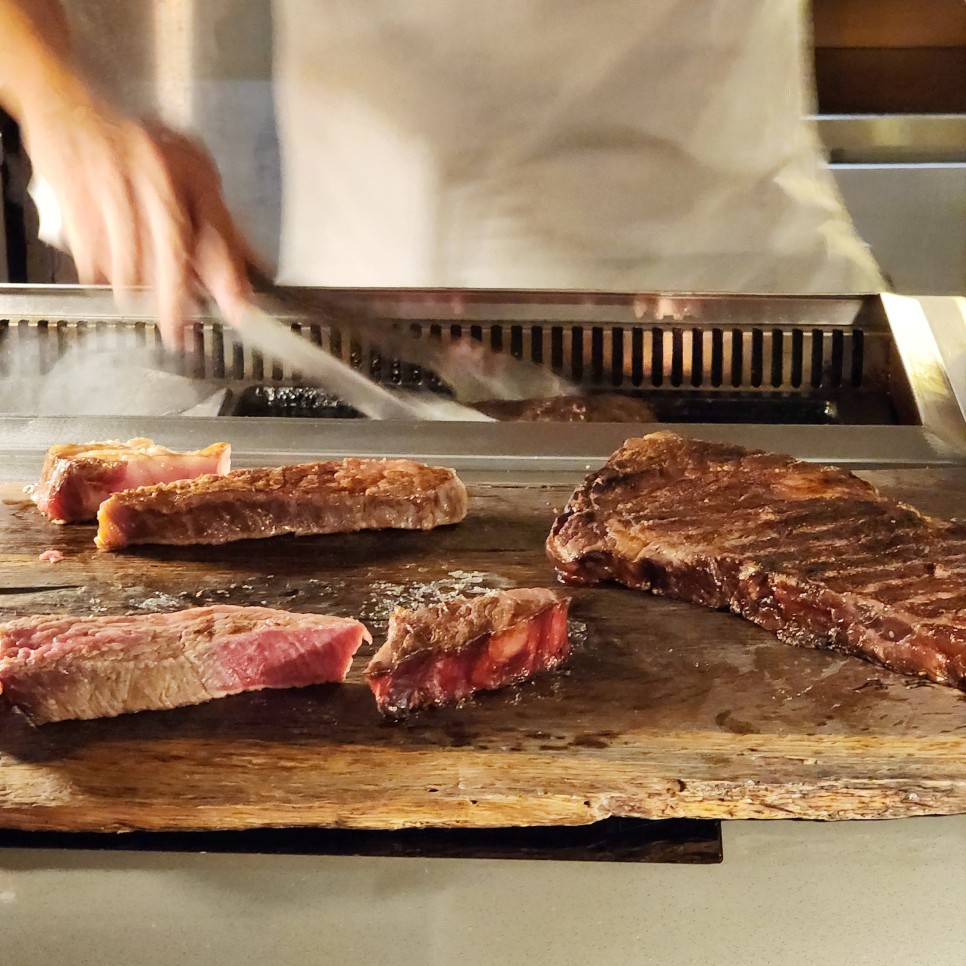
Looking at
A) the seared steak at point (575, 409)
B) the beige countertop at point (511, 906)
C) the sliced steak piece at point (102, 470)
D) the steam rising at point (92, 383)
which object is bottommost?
the beige countertop at point (511, 906)

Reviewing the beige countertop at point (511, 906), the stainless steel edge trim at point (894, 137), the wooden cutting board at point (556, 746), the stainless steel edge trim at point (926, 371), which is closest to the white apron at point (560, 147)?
the stainless steel edge trim at point (894, 137)

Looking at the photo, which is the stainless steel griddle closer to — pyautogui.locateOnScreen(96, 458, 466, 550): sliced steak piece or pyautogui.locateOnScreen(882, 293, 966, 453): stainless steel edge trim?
pyautogui.locateOnScreen(882, 293, 966, 453): stainless steel edge trim

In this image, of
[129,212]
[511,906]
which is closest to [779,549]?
[511,906]

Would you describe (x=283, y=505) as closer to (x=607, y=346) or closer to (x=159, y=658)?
(x=159, y=658)

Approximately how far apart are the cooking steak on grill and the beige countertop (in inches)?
13.3

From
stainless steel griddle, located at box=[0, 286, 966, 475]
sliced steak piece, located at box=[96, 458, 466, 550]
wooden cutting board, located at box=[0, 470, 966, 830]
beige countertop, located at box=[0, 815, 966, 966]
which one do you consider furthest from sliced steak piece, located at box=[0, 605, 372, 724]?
stainless steel griddle, located at box=[0, 286, 966, 475]

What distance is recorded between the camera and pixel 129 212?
326cm

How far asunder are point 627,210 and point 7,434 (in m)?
2.08

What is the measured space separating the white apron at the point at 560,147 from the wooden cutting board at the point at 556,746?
80.0 inches

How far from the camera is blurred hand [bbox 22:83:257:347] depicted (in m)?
3.17

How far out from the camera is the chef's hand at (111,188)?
10.5ft

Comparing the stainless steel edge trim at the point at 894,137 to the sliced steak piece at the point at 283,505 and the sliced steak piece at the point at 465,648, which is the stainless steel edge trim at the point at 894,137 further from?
the sliced steak piece at the point at 465,648

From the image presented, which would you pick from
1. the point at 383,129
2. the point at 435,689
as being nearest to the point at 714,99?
the point at 383,129

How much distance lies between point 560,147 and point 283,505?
6.44ft
